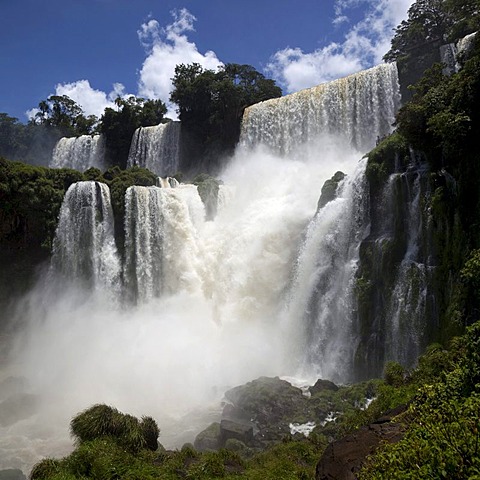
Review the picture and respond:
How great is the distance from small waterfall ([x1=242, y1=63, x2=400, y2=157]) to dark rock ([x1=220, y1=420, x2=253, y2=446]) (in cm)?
2202

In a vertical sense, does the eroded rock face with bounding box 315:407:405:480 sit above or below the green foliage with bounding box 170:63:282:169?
below

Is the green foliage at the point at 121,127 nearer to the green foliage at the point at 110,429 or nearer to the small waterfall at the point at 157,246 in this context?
the small waterfall at the point at 157,246

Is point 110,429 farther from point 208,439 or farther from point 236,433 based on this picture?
point 236,433

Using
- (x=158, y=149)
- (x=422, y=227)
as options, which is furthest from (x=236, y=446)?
(x=158, y=149)

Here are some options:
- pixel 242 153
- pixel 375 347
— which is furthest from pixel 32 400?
pixel 242 153

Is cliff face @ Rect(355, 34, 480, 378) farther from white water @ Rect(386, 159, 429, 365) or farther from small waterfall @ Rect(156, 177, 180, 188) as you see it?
small waterfall @ Rect(156, 177, 180, 188)

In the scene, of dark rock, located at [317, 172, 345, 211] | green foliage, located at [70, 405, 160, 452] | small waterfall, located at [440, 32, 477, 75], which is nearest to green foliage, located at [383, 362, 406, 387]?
green foliage, located at [70, 405, 160, 452]

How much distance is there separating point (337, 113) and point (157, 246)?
15.6 metres

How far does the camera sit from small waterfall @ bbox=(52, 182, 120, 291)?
2525cm

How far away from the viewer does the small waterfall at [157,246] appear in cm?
2481

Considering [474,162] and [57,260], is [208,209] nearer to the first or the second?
[57,260]

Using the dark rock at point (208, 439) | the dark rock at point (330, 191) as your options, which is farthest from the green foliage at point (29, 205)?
the dark rock at point (208, 439)

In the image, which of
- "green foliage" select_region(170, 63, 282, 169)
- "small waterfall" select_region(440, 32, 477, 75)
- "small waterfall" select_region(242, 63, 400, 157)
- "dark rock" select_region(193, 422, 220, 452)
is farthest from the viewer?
"green foliage" select_region(170, 63, 282, 169)

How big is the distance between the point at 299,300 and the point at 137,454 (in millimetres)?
11241
